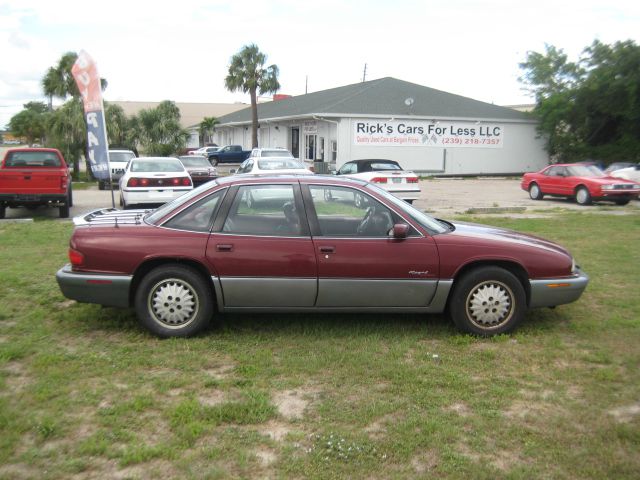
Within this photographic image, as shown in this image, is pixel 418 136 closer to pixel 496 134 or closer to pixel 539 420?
pixel 496 134

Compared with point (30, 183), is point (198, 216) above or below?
above

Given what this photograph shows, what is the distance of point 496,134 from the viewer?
37.0 m

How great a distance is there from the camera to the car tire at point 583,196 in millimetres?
19000

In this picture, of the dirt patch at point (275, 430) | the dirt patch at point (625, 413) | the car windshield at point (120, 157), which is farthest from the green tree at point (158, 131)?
the dirt patch at point (625, 413)

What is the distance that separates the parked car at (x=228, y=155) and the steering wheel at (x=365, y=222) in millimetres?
39289

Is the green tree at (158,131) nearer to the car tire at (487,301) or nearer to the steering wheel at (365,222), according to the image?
the steering wheel at (365,222)

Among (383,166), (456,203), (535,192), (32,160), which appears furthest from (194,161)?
(535,192)

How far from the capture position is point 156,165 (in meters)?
16.5

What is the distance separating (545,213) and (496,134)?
71.1 feet

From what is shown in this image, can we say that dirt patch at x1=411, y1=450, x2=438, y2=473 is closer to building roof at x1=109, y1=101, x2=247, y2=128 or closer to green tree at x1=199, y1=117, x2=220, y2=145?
green tree at x1=199, y1=117, x2=220, y2=145

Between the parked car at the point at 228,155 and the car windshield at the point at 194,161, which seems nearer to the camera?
the car windshield at the point at 194,161

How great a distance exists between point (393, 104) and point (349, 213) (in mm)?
30673

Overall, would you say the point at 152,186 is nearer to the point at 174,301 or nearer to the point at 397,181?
the point at 397,181

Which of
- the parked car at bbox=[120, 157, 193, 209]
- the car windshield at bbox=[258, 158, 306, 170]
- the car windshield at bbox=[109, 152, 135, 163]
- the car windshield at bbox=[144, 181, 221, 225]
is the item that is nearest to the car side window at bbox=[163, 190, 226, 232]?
the car windshield at bbox=[144, 181, 221, 225]
